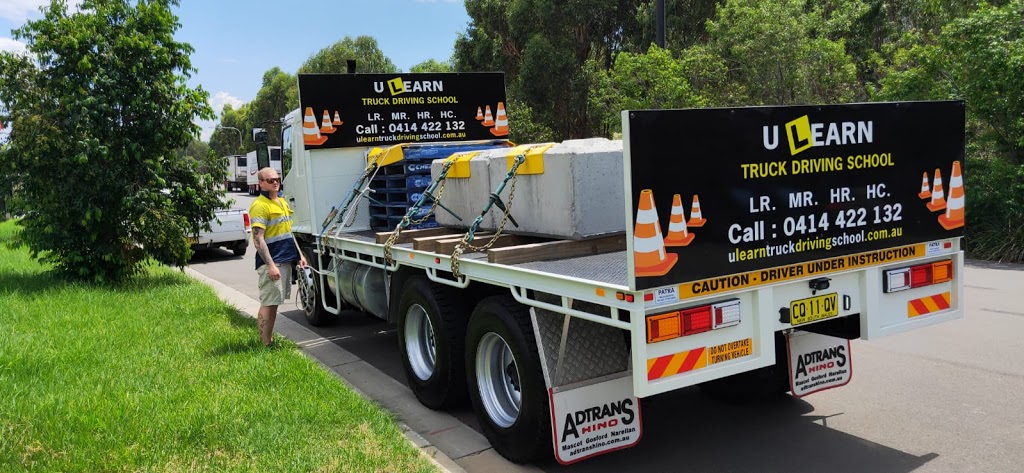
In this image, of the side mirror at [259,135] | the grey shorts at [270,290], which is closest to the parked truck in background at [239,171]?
the side mirror at [259,135]

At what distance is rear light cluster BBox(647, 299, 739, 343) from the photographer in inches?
151

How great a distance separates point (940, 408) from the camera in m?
5.50

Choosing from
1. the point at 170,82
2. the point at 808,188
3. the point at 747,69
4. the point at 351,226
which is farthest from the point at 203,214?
the point at 747,69

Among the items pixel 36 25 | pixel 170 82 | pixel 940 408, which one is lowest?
pixel 940 408

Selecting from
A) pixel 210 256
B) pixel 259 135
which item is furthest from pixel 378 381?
pixel 210 256

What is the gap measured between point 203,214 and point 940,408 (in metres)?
10.5

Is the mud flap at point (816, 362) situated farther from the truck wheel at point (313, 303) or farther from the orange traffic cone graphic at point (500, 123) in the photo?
the truck wheel at point (313, 303)

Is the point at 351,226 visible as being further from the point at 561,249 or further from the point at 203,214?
the point at 203,214

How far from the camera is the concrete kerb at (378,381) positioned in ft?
17.0

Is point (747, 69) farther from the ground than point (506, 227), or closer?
farther from the ground

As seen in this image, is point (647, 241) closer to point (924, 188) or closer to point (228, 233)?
point (924, 188)

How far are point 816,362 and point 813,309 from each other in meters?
1.08

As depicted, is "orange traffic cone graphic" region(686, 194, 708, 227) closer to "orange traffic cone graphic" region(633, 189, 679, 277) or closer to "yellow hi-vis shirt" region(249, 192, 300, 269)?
"orange traffic cone graphic" region(633, 189, 679, 277)

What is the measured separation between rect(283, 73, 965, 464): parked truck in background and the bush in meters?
9.08
